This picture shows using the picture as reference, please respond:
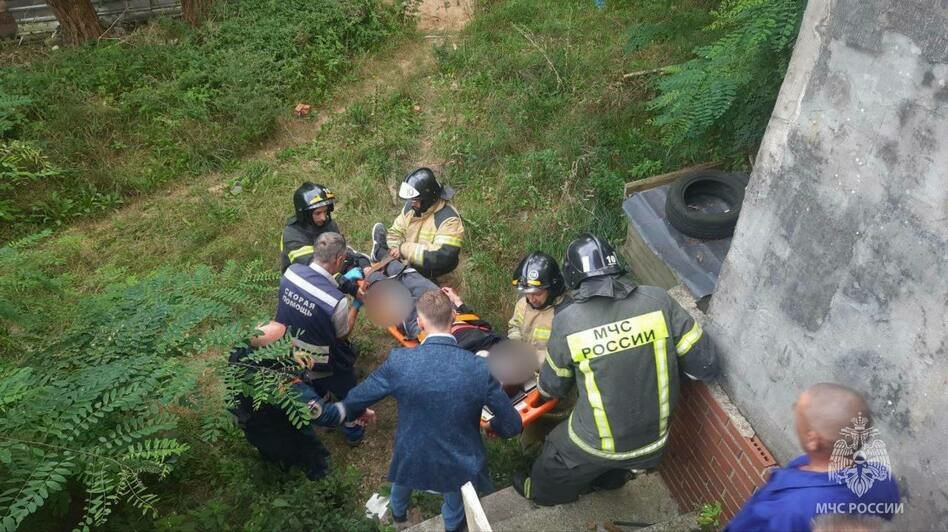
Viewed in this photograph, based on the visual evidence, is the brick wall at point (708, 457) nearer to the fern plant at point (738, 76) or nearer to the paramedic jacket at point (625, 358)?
the paramedic jacket at point (625, 358)

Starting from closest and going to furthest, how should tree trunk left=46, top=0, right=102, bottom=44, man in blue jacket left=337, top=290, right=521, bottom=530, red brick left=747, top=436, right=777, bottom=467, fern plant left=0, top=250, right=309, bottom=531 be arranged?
fern plant left=0, top=250, right=309, bottom=531
red brick left=747, top=436, right=777, bottom=467
man in blue jacket left=337, top=290, right=521, bottom=530
tree trunk left=46, top=0, right=102, bottom=44

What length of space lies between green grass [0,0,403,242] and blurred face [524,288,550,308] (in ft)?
17.7

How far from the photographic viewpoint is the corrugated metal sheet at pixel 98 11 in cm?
1037

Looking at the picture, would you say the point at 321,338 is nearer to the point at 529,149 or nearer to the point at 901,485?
the point at 901,485

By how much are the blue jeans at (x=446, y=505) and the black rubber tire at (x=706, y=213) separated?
2.53m

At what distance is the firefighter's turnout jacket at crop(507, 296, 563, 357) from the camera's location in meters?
4.52

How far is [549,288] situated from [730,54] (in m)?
2.54

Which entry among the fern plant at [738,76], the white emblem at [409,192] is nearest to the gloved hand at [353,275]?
the white emblem at [409,192]

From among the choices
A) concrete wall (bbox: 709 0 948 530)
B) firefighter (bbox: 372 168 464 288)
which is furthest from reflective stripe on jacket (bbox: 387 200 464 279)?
concrete wall (bbox: 709 0 948 530)

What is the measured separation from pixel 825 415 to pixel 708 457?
1382 millimetres

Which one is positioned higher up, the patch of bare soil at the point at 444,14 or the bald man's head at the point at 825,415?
the bald man's head at the point at 825,415

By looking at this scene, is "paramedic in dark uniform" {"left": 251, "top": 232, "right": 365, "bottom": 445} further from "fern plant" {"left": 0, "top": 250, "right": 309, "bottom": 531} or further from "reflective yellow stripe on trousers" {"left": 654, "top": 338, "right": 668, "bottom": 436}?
"reflective yellow stripe on trousers" {"left": 654, "top": 338, "right": 668, "bottom": 436}

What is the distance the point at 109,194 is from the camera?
7.99m

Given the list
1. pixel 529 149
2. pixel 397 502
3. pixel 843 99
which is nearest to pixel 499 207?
pixel 529 149
